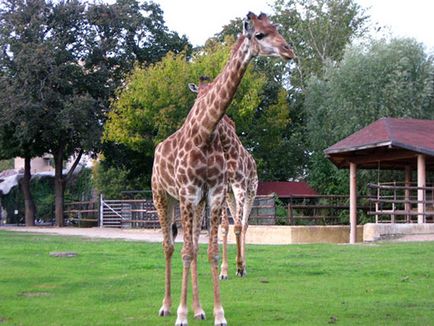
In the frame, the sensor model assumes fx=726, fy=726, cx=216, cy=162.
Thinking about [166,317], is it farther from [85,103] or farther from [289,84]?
[289,84]

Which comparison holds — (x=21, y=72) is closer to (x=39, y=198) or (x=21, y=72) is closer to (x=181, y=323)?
(x=39, y=198)

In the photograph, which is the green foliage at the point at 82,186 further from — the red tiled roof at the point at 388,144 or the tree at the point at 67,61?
the red tiled roof at the point at 388,144

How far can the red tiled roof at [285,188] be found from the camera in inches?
1533

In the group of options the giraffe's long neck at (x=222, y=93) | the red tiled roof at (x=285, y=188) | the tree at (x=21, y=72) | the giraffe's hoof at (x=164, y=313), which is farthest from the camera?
the red tiled roof at (x=285, y=188)

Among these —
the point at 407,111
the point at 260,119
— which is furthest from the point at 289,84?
the point at 407,111

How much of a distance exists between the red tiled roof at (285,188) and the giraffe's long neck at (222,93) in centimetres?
3043

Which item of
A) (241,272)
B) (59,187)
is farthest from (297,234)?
(59,187)

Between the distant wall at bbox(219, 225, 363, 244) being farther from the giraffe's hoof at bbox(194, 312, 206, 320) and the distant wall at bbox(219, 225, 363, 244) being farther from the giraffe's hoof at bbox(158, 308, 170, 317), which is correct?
the giraffe's hoof at bbox(194, 312, 206, 320)

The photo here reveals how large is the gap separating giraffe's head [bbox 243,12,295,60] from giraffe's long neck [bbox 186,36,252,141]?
125 millimetres

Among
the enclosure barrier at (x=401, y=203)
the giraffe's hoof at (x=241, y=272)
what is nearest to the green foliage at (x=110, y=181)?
the enclosure barrier at (x=401, y=203)

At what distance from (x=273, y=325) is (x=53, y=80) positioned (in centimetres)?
3274

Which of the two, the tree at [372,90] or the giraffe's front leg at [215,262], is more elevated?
the tree at [372,90]

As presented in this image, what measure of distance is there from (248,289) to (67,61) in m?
31.8

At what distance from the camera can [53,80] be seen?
126ft
